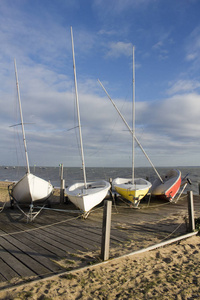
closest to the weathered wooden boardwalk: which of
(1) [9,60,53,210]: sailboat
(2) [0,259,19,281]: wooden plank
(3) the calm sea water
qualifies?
(2) [0,259,19,281]: wooden plank

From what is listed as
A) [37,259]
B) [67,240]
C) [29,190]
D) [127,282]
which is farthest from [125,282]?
[29,190]

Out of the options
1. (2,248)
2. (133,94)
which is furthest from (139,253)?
(133,94)

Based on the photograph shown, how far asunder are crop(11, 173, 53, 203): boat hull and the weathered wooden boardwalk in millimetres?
1117

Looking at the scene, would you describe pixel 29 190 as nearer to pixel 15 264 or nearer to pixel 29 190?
pixel 29 190

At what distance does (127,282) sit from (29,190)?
8135mm

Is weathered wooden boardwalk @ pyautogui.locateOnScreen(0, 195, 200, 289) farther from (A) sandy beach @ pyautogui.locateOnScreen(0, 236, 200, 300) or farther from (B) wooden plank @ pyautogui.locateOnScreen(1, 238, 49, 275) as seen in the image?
(A) sandy beach @ pyautogui.locateOnScreen(0, 236, 200, 300)

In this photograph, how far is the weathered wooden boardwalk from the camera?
452 cm

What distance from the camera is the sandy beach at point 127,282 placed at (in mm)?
3646

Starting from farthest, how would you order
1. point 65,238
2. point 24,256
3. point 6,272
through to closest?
point 65,238
point 24,256
point 6,272

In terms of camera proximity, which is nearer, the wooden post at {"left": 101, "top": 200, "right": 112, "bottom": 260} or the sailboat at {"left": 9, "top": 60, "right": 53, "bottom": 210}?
the wooden post at {"left": 101, "top": 200, "right": 112, "bottom": 260}

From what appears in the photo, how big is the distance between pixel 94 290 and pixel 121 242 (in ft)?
7.70

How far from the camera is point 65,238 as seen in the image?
630 cm

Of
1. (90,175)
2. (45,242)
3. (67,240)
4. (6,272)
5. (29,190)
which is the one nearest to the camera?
(6,272)

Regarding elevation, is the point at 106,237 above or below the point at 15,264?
above
